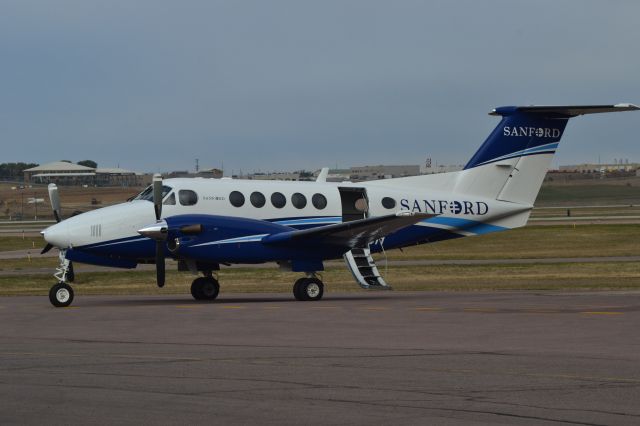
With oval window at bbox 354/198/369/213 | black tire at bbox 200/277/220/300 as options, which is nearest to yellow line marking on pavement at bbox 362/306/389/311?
oval window at bbox 354/198/369/213

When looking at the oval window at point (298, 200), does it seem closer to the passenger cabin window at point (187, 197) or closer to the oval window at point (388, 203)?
the oval window at point (388, 203)

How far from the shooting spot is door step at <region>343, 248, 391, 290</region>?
2564 centimetres

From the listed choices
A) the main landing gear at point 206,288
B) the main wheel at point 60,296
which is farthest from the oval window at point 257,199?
the main wheel at point 60,296

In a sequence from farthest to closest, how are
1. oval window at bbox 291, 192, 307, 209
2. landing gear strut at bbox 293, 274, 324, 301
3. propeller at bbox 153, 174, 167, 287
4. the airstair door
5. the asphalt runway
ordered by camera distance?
the airstair door < oval window at bbox 291, 192, 307, 209 < landing gear strut at bbox 293, 274, 324, 301 < propeller at bbox 153, 174, 167, 287 < the asphalt runway

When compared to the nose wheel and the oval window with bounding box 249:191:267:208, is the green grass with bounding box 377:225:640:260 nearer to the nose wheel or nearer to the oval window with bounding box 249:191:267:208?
the oval window with bounding box 249:191:267:208

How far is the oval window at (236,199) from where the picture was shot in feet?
86.4

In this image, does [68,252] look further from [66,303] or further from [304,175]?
[304,175]

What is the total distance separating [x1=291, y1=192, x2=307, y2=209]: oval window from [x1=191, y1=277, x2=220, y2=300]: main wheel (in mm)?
3084

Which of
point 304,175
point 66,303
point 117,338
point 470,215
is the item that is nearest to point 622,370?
point 117,338

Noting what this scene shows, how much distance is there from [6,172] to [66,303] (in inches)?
7197

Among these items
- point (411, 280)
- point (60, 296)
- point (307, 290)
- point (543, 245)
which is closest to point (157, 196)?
point (60, 296)

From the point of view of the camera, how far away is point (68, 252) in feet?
79.7

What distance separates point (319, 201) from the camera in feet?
90.5

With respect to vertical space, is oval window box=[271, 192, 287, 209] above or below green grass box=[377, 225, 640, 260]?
above
